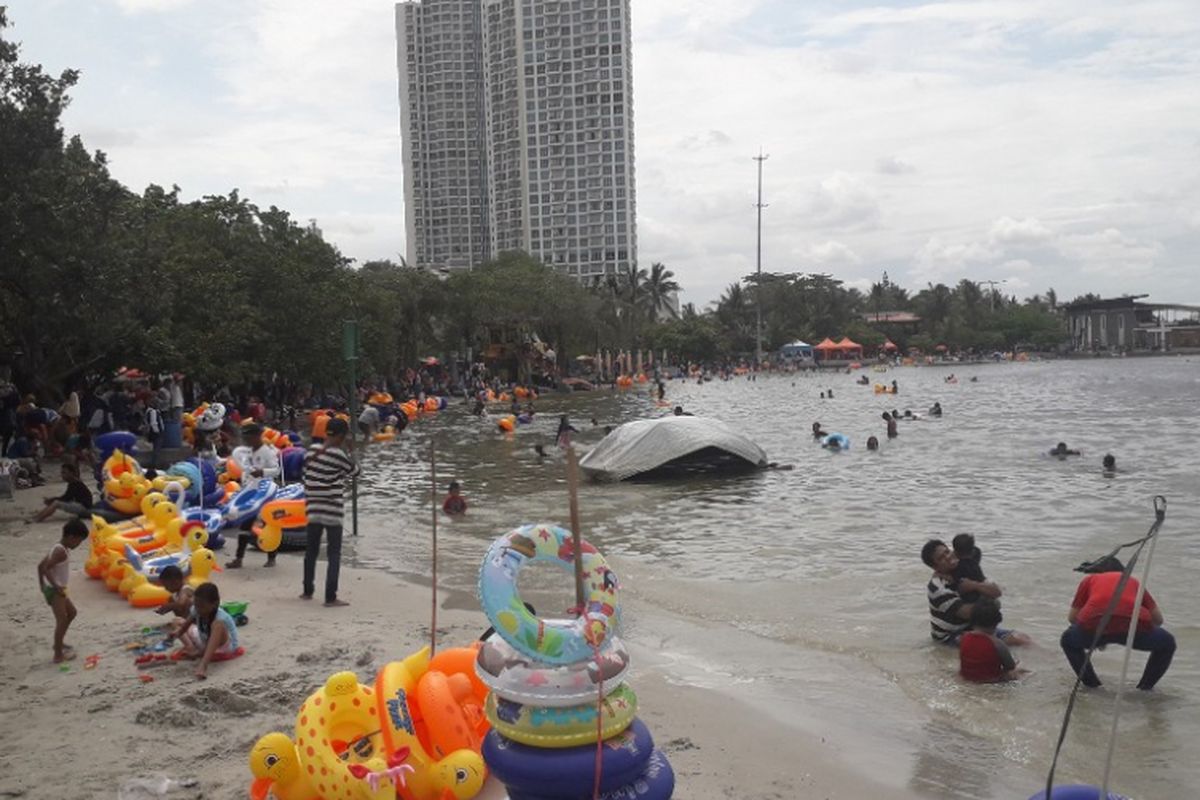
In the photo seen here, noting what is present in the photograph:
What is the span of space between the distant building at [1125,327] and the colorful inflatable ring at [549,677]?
14378 centimetres

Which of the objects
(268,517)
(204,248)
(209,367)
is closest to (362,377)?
(204,248)

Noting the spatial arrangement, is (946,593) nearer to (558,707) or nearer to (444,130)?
(558,707)

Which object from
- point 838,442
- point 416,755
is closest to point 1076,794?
point 416,755

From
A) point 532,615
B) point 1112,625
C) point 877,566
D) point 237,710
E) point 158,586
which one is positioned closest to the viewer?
point 532,615

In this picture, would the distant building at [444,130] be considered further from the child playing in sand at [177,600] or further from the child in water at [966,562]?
the child in water at [966,562]

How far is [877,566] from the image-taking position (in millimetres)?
13828

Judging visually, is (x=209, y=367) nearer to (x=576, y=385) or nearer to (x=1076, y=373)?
(x=576, y=385)

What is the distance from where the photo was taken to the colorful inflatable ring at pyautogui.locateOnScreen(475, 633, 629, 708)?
4.83m

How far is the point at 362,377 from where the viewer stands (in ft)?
149

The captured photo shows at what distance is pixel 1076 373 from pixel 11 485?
288 feet

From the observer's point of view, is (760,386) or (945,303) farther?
(945,303)

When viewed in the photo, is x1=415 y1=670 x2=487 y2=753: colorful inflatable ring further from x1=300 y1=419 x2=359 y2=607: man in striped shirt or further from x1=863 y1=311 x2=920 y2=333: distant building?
x1=863 y1=311 x2=920 y2=333: distant building

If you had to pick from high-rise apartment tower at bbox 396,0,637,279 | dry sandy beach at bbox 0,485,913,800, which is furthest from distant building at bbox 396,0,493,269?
dry sandy beach at bbox 0,485,913,800

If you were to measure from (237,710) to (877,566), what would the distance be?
29.6 feet
